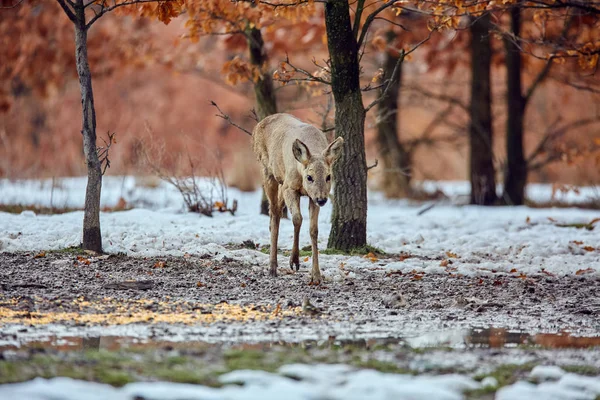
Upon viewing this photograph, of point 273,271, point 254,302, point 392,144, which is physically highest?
point 392,144

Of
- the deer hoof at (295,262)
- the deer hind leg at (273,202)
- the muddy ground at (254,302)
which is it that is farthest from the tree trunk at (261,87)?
the muddy ground at (254,302)

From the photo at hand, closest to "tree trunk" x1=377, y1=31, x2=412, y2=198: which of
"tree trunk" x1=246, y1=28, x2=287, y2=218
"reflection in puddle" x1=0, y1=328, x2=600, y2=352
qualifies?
"tree trunk" x1=246, y1=28, x2=287, y2=218

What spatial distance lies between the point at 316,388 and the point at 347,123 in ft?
21.4

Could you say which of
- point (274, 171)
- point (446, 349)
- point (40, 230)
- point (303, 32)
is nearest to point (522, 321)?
point (446, 349)

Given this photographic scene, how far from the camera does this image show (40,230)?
1163cm

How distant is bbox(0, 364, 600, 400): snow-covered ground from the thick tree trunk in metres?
14.6

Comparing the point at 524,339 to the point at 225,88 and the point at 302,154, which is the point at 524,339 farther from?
the point at 225,88

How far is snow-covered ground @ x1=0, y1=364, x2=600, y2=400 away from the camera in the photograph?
15.6ft

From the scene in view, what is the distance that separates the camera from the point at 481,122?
66.2 feet

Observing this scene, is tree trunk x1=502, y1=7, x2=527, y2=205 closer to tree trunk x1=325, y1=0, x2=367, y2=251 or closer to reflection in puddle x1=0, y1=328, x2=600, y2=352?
tree trunk x1=325, y1=0, x2=367, y2=251

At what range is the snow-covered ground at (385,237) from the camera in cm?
1073

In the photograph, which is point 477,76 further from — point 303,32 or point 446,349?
point 446,349

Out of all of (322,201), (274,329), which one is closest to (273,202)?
(322,201)

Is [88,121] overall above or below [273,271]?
above
